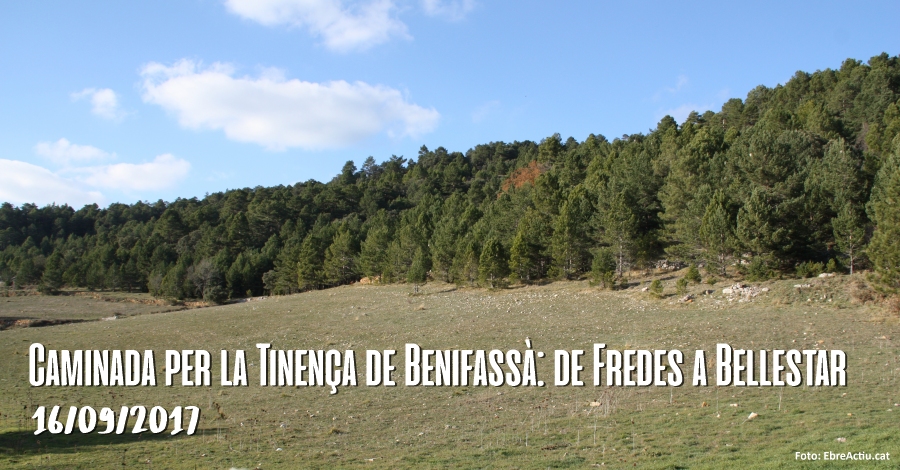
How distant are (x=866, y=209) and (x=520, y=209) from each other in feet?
126

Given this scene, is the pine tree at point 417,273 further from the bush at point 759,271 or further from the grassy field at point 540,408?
the bush at point 759,271

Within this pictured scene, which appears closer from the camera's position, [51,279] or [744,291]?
[744,291]

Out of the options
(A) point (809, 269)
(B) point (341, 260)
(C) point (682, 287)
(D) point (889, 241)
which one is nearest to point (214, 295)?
(B) point (341, 260)

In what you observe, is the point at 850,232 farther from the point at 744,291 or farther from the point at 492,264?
the point at 492,264

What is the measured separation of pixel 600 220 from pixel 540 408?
131 feet

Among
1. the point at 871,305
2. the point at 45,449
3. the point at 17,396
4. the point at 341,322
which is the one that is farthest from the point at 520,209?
the point at 45,449

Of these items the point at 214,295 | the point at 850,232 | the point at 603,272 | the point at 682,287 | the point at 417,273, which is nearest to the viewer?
the point at 850,232

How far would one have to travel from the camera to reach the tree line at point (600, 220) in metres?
37.0

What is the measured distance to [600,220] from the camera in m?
53.5

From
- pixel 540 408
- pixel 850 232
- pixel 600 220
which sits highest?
pixel 600 220

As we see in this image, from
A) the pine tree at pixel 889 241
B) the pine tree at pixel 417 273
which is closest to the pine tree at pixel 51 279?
the pine tree at pixel 417 273

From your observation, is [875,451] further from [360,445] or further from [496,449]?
[360,445]

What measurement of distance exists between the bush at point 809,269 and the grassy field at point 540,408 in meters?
1.70

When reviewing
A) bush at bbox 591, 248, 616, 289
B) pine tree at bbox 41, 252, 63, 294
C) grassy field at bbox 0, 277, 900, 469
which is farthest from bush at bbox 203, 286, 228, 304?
bush at bbox 591, 248, 616, 289
